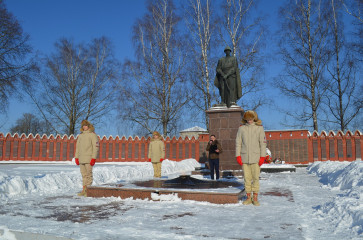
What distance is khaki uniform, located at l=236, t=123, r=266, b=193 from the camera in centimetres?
549

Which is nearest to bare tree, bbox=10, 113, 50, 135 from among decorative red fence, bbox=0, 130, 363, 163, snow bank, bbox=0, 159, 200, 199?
decorative red fence, bbox=0, 130, 363, 163

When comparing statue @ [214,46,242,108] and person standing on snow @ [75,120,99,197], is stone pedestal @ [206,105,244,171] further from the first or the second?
person standing on snow @ [75,120,99,197]

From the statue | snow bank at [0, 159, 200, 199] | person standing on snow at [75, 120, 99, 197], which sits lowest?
snow bank at [0, 159, 200, 199]

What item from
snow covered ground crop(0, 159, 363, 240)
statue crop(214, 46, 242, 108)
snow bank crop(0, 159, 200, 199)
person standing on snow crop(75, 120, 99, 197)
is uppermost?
statue crop(214, 46, 242, 108)

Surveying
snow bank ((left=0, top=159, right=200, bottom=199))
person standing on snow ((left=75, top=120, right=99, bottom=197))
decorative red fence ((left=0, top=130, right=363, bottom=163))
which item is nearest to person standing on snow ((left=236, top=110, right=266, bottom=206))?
snow bank ((left=0, top=159, right=200, bottom=199))

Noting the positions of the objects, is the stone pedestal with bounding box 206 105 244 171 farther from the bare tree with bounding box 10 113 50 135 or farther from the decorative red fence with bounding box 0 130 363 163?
the bare tree with bounding box 10 113 50 135

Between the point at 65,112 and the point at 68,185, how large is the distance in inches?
770

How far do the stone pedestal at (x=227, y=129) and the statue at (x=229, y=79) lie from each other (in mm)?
576

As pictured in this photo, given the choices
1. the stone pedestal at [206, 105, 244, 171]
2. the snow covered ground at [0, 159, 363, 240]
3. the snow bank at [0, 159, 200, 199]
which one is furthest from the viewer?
the stone pedestal at [206, 105, 244, 171]

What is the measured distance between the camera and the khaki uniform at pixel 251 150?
216 inches

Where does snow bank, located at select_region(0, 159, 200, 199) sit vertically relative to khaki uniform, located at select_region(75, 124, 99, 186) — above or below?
below

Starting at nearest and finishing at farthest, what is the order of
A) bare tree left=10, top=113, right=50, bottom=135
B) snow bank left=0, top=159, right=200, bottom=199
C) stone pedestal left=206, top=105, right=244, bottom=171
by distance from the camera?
snow bank left=0, top=159, right=200, bottom=199 → stone pedestal left=206, top=105, right=244, bottom=171 → bare tree left=10, top=113, right=50, bottom=135

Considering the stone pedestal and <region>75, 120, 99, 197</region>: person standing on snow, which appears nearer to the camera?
<region>75, 120, 99, 197</region>: person standing on snow

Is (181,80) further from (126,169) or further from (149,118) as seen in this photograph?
(126,169)
